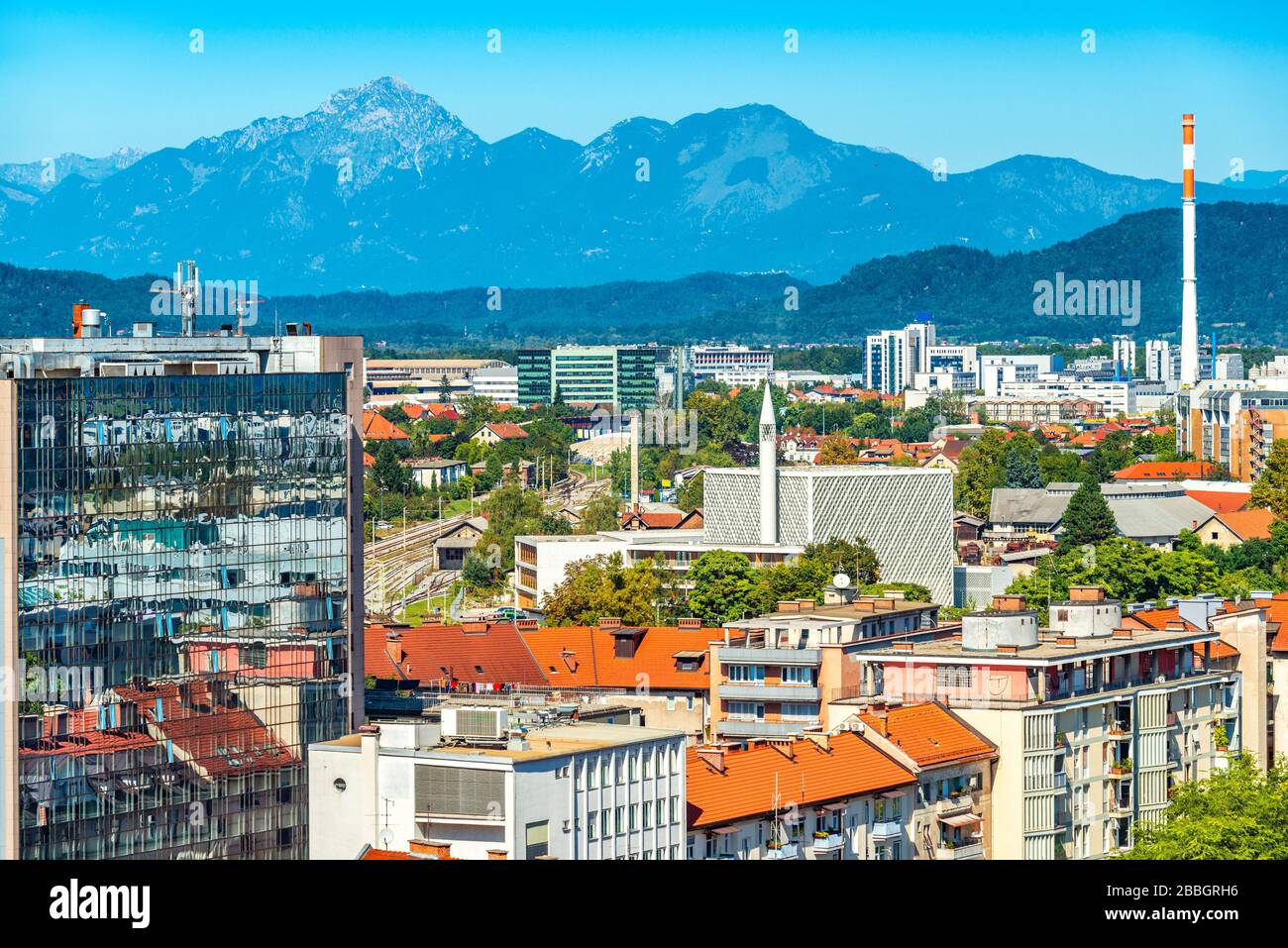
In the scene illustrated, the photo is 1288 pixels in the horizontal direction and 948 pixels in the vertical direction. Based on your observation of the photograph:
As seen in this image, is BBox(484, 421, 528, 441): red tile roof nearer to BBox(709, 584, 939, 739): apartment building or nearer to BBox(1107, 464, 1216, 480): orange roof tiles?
BBox(1107, 464, 1216, 480): orange roof tiles

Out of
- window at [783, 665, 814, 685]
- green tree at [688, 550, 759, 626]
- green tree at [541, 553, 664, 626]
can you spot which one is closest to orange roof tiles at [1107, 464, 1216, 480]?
green tree at [688, 550, 759, 626]

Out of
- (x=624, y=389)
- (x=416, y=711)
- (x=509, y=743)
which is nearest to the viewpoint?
(x=509, y=743)

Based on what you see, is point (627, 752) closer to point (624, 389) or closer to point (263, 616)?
point (263, 616)

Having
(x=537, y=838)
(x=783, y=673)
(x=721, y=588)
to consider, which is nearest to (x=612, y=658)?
(x=783, y=673)

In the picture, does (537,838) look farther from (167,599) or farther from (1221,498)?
(1221,498)
